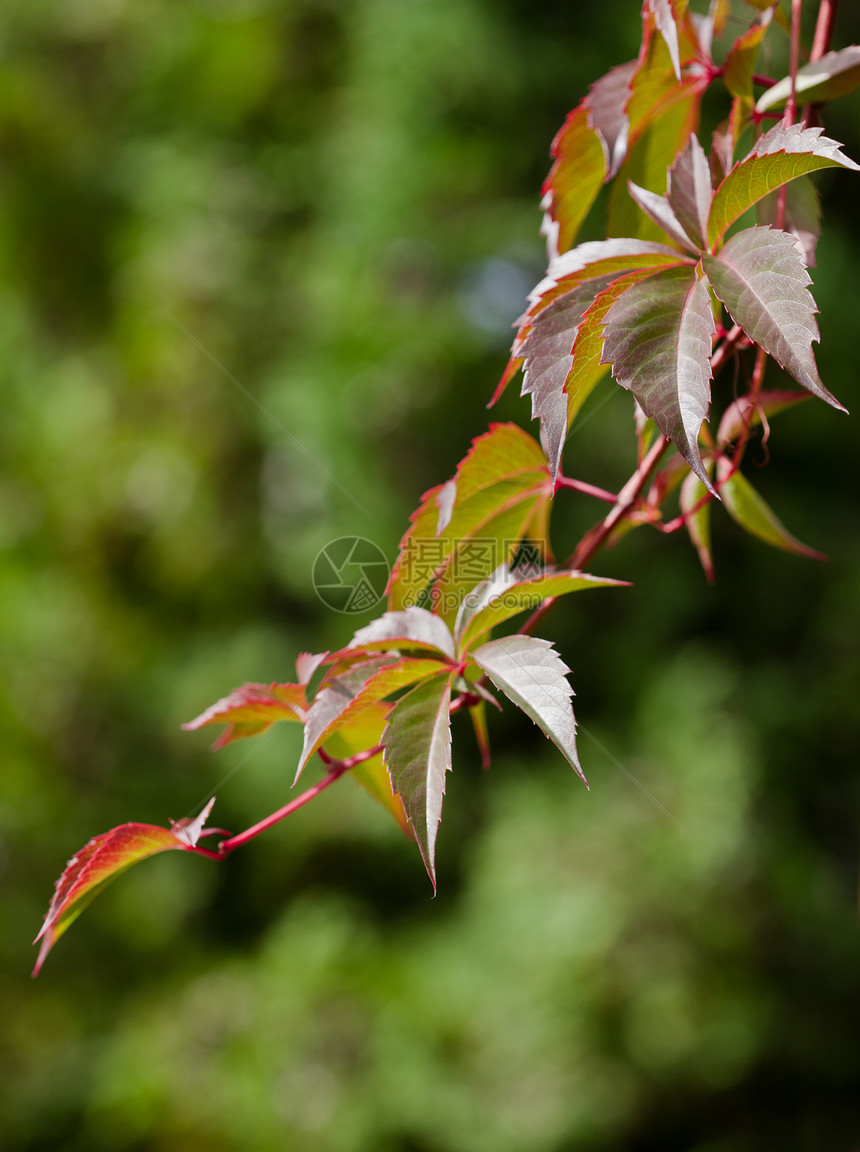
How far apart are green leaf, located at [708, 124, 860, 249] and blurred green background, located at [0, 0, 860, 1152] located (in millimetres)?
1502

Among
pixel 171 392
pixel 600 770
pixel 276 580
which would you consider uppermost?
pixel 171 392

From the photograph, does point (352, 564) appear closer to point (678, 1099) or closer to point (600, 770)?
point (600, 770)

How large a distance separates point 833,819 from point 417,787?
218 centimetres

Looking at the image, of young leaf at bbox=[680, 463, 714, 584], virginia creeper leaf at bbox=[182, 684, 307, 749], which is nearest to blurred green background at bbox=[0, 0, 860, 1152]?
young leaf at bbox=[680, 463, 714, 584]

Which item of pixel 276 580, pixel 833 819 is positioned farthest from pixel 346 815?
pixel 833 819

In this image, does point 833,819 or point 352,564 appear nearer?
point 352,564

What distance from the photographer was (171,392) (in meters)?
2.37

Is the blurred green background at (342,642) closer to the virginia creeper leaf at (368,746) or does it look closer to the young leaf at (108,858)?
the virginia creeper leaf at (368,746)

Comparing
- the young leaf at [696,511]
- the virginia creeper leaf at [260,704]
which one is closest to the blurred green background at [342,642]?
the young leaf at [696,511]

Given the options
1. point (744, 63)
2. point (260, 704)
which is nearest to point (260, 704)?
point (260, 704)

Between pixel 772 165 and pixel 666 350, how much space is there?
0.06 m

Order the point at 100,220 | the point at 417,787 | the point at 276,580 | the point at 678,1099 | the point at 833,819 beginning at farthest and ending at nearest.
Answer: the point at 100,220, the point at 276,580, the point at 833,819, the point at 678,1099, the point at 417,787

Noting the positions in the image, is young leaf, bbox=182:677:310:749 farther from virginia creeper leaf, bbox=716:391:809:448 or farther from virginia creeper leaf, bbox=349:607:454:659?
virginia creeper leaf, bbox=716:391:809:448

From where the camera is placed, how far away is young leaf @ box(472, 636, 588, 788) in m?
0.27
